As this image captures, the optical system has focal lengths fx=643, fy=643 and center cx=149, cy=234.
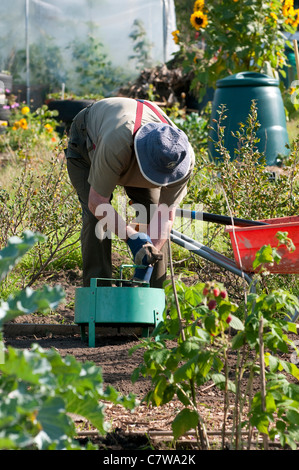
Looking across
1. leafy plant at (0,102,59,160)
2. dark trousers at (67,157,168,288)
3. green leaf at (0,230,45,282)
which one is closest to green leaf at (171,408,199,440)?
green leaf at (0,230,45,282)

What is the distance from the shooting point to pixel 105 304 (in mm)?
3158

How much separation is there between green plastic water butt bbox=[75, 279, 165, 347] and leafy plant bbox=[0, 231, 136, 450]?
4.85 feet

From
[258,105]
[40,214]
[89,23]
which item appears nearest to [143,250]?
[40,214]

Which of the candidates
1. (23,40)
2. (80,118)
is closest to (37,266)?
(80,118)

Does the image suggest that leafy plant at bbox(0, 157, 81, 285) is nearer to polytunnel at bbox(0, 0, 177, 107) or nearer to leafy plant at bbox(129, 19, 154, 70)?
polytunnel at bbox(0, 0, 177, 107)

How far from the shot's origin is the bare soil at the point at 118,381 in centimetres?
210

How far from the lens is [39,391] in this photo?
51.7 inches

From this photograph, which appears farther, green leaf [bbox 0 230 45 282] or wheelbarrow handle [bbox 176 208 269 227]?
wheelbarrow handle [bbox 176 208 269 227]

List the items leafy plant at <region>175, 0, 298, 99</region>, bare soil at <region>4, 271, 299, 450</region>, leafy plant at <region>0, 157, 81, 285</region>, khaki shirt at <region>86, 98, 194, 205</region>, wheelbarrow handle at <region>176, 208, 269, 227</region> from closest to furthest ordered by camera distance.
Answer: bare soil at <region>4, 271, 299, 450</region>, khaki shirt at <region>86, 98, 194, 205</region>, wheelbarrow handle at <region>176, 208, 269, 227</region>, leafy plant at <region>0, 157, 81, 285</region>, leafy plant at <region>175, 0, 298, 99</region>

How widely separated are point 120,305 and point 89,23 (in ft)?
29.5

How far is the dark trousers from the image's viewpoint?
12.2 ft

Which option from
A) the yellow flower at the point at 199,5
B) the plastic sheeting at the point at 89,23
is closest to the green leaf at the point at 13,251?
the yellow flower at the point at 199,5

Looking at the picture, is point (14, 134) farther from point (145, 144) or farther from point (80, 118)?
point (145, 144)

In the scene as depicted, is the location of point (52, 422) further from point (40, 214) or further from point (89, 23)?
point (89, 23)
